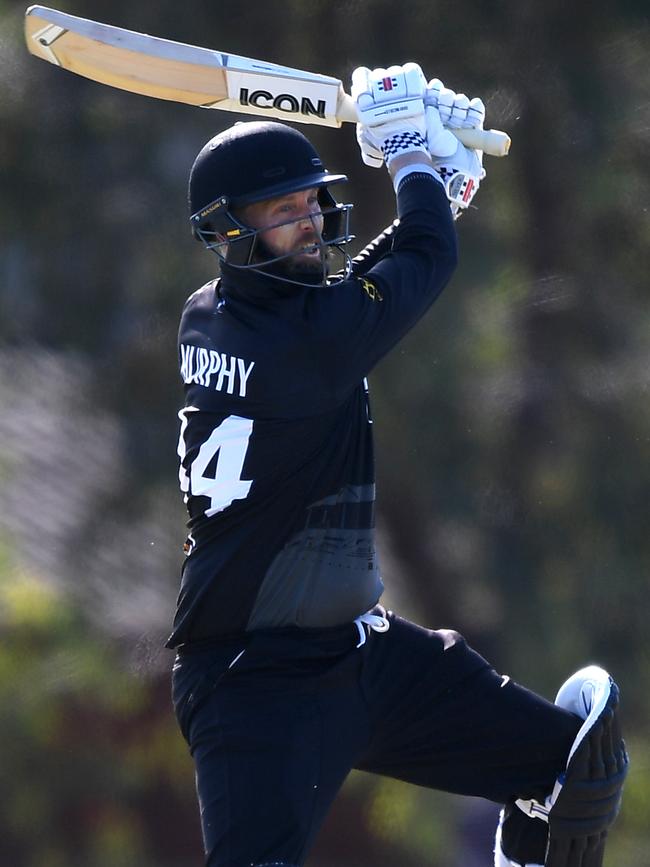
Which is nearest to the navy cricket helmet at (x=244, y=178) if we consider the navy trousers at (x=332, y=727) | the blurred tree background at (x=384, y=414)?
the navy trousers at (x=332, y=727)

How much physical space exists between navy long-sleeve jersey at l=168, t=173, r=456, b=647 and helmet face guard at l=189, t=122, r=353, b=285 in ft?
0.18

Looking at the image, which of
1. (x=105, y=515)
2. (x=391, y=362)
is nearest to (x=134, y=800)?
(x=105, y=515)

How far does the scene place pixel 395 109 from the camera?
9.08 ft

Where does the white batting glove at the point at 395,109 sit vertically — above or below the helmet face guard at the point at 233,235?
above

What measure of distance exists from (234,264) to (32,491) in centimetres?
170

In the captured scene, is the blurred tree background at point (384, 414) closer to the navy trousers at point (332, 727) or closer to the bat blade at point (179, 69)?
the bat blade at point (179, 69)

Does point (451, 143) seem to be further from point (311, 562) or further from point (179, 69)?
point (311, 562)

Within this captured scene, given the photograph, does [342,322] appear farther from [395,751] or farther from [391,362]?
[391,362]

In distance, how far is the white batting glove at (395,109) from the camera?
2.77 metres

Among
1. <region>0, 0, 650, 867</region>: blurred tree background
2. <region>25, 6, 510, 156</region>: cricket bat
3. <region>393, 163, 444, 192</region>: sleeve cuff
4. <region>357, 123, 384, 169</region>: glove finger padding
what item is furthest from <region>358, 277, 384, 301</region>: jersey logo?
<region>0, 0, 650, 867</region>: blurred tree background

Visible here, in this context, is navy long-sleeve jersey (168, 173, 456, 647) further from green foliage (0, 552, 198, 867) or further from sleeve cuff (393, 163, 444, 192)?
green foliage (0, 552, 198, 867)

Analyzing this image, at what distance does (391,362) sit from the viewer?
4082 millimetres

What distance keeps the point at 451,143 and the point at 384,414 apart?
1369 mm

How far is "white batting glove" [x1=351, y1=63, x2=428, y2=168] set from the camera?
277 cm
